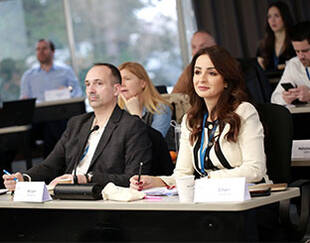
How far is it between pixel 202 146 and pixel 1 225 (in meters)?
0.98

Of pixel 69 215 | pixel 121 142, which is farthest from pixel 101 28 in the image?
pixel 69 215

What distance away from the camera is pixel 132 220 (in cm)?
267

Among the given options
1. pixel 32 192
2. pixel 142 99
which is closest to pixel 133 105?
pixel 142 99

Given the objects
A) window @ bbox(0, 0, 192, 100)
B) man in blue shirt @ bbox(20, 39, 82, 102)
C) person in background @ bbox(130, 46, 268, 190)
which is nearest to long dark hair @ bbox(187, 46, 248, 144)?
person in background @ bbox(130, 46, 268, 190)

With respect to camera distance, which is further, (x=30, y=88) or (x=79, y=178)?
(x=30, y=88)

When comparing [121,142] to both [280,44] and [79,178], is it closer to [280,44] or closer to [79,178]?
[79,178]

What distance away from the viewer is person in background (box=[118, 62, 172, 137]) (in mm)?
4699

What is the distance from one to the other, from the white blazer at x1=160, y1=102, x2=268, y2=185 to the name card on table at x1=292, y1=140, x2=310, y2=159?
0.63m

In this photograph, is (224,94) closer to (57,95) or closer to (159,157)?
(159,157)

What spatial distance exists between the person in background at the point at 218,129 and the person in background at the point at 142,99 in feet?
4.29

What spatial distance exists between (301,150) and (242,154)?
71 cm

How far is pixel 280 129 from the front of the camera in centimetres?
315

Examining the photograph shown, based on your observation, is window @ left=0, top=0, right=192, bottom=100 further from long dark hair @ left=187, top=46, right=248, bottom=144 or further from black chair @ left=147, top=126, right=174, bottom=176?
long dark hair @ left=187, top=46, right=248, bottom=144

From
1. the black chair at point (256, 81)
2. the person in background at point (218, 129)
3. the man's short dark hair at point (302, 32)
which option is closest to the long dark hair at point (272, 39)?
the black chair at point (256, 81)
